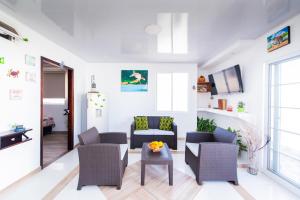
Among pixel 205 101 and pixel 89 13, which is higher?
pixel 89 13

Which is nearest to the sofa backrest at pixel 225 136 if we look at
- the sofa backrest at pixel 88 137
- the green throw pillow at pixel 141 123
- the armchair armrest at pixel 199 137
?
the armchair armrest at pixel 199 137

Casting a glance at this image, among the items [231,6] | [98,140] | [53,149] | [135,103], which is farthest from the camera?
[135,103]

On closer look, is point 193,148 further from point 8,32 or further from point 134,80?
point 8,32

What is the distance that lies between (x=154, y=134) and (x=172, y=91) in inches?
76.3

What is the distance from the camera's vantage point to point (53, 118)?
6285 millimetres

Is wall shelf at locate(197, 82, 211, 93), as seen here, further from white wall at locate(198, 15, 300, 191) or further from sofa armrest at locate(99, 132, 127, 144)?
sofa armrest at locate(99, 132, 127, 144)

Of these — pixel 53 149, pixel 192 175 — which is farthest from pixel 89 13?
pixel 53 149

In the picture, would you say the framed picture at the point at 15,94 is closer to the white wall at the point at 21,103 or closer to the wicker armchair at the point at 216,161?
the white wall at the point at 21,103

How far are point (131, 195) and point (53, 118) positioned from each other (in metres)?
5.40

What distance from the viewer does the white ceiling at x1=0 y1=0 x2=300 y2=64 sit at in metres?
2.03

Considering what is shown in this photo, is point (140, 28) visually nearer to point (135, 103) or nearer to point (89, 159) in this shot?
point (89, 159)

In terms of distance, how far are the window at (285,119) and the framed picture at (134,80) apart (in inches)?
140

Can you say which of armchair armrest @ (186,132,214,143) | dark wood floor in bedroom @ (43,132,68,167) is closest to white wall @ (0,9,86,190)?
dark wood floor in bedroom @ (43,132,68,167)

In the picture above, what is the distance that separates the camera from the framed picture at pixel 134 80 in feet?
18.0
